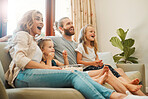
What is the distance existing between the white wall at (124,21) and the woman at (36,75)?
2670 mm

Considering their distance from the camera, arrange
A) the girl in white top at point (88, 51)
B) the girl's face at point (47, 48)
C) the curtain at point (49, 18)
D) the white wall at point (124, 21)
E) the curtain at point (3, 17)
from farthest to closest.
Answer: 1. the white wall at point (124, 21)
2. the curtain at point (49, 18)
3. the curtain at point (3, 17)
4. the girl in white top at point (88, 51)
5. the girl's face at point (47, 48)

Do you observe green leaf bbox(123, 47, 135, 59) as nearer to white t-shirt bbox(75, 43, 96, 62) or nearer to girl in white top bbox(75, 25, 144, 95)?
girl in white top bbox(75, 25, 144, 95)

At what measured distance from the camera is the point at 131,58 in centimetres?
351

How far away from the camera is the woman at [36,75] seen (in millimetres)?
1104

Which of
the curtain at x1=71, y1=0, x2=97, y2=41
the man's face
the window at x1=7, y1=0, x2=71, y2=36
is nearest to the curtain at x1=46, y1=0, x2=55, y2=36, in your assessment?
the window at x1=7, y1=0, x2=71, y2=36

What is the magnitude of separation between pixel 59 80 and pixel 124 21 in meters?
3.05

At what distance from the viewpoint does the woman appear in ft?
3.62

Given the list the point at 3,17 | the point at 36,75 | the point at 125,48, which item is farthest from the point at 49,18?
the point at 36,75

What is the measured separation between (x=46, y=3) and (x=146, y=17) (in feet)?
6.64

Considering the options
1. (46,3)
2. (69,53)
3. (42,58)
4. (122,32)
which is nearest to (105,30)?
(122,32)

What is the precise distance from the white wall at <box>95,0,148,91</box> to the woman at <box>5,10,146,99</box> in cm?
267

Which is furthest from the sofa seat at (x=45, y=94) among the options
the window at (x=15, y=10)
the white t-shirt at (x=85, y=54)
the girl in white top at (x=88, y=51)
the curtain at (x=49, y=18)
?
the curtain at (x=49, y=18)

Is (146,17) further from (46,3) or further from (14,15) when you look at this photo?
(14,15)

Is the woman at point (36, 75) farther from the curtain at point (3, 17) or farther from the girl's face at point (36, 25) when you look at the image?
the curtain at point (3, 17)
